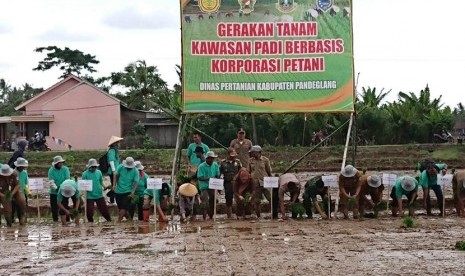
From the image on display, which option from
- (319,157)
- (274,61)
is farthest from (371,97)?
(274,61)

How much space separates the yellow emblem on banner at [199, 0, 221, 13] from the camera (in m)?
21.1

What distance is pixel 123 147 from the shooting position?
53.4 m

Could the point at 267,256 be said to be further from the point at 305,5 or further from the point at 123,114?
the point at 123,114

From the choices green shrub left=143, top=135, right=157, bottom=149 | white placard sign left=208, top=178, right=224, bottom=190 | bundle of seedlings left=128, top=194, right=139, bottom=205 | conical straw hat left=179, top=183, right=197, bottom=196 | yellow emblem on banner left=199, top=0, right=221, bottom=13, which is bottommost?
bundle of seedlings left=128, top=194, right=139, bottom=205

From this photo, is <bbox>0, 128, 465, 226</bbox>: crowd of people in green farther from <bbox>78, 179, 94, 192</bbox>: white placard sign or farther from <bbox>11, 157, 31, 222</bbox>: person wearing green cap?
<bbox>78, 179, 94, 192</bbox>: white placard sign

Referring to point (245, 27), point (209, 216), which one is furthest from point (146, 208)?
point (245, 27)

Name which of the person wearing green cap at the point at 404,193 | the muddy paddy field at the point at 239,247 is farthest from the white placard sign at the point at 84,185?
the person wearing green cap at the point at 404,193

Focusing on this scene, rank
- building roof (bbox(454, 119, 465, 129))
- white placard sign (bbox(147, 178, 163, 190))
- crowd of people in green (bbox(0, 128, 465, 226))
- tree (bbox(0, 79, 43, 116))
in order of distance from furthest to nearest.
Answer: tree (bbox(0, 79, 43, 116)), building roof (bbox(454, 119, 465, 129)), crowd of people in green (bbox(0, 128, 465, 226)), white placard sign (bbox(147, 178, 163, 190))

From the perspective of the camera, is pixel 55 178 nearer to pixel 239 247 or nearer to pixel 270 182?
pixel 270 182

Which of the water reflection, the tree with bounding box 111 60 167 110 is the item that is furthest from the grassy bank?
the water reflection

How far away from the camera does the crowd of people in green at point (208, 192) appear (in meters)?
19.2

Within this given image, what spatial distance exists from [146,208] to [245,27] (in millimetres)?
4835

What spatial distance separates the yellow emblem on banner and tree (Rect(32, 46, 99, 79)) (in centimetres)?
5485

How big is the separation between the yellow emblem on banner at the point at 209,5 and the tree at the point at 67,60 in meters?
54.9
